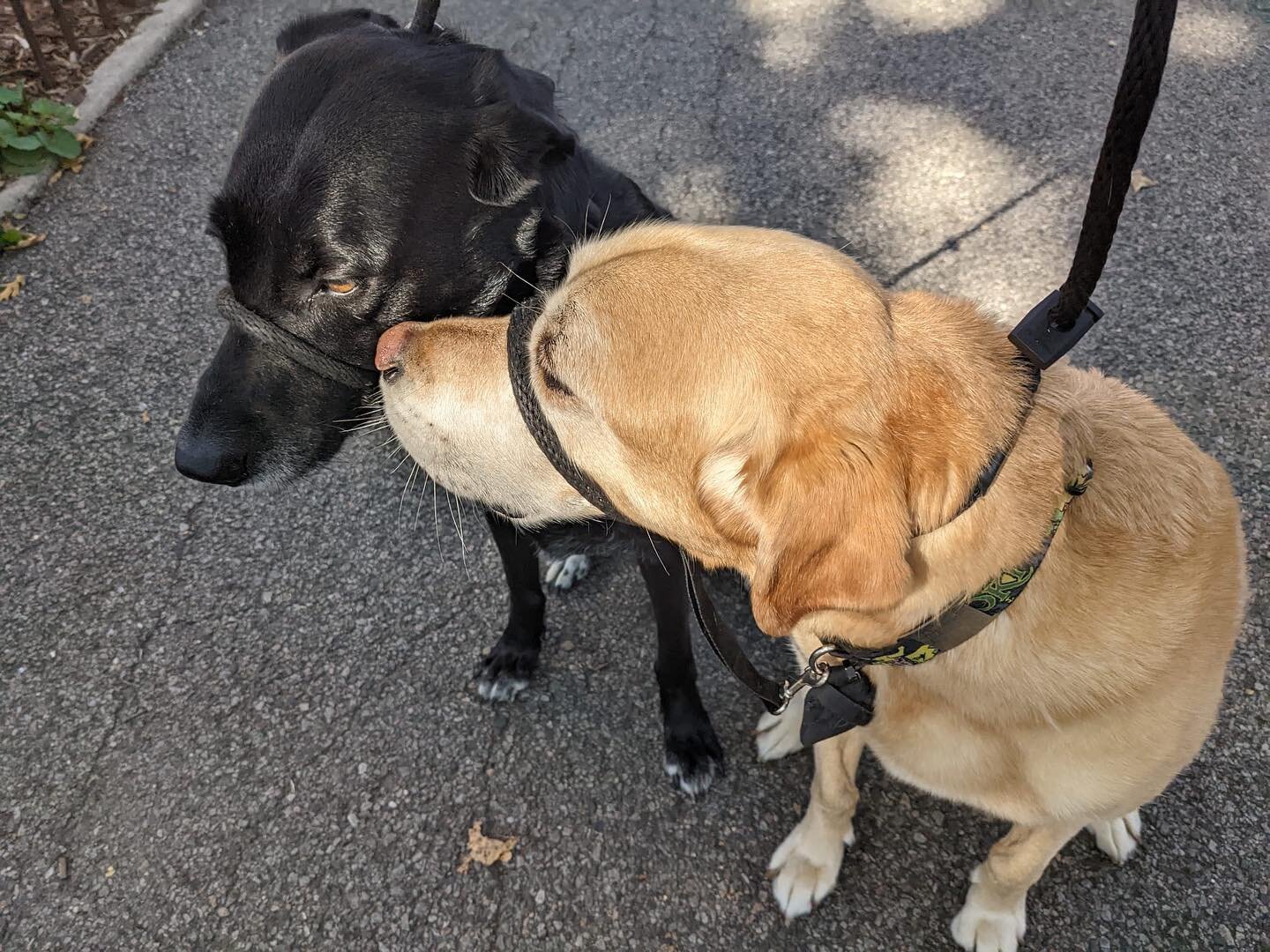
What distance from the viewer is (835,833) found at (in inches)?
91.0

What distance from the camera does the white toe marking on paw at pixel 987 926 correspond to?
2182 millimetres

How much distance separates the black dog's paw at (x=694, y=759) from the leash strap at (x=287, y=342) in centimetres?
144

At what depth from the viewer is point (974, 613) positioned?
58.6 inches

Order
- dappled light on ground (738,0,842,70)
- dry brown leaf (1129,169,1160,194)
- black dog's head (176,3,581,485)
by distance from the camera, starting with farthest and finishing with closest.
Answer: dappled light on ground (738,0,842,70) < dry brown leaf (1129,169,1160,194) < black dog's head (176,3,581,485)

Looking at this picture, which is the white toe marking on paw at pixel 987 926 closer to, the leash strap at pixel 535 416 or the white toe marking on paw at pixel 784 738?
the white toe marking on paw at pixel 784 738

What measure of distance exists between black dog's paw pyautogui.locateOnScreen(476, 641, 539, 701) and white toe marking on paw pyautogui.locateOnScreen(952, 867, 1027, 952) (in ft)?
4.76

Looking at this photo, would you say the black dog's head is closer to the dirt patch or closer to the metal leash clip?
the metal leash clip

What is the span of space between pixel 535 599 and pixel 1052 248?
2984 mm

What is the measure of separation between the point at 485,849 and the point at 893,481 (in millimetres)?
1731

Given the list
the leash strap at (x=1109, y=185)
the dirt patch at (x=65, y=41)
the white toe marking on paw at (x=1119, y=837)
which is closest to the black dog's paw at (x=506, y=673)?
the white toe marking on paw at (x=1119, y=837)

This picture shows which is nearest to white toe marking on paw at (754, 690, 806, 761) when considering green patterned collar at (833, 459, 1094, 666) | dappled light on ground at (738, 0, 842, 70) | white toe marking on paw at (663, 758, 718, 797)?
white toe marking on paw at (663, 758, 718, 797)

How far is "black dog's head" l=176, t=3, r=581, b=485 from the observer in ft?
6.08

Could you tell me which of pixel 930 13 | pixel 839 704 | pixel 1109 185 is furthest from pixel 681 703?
pixel 930 13

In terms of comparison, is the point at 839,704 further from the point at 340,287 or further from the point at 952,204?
the point at 952,204
